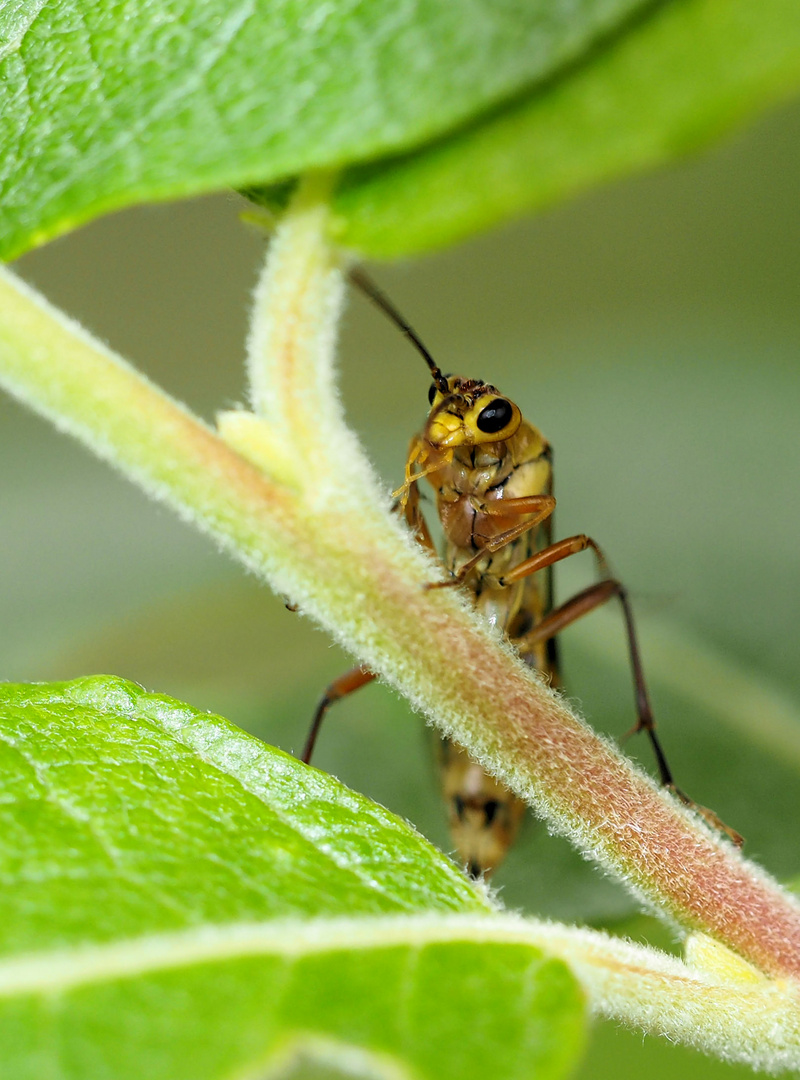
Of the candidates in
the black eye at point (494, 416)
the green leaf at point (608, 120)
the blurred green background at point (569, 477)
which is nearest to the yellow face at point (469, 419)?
the black eye at point (494, 416)

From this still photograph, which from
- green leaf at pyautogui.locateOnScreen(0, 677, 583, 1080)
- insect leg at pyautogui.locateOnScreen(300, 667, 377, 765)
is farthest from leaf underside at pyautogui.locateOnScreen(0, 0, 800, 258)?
insect leg at pyautogui.locateOnScreen(300, 667, 377, 765)

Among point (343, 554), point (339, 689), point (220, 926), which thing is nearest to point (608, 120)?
point (343, 554)

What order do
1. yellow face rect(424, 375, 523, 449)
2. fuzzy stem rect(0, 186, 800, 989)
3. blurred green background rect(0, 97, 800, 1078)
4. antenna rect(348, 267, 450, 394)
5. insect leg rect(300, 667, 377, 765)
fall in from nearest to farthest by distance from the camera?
fuzzy stem rect(0, 186, 800, 989) < antenna rect(348, 267, 450, 394) < yellow face rect(424, 375, 523, 449) < insect leg rect(300, 667, 377, 765) < blurred green background rect(0, 97, 800, 1078)

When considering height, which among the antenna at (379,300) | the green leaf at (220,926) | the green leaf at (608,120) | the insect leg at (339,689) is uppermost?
the antenna at (379,300)

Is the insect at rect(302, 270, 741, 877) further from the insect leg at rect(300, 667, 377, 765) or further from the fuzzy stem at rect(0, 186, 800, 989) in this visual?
the fuzzy stem at rect(0, 186, 800, 989)

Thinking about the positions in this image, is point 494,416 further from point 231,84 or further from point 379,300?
point 231,84

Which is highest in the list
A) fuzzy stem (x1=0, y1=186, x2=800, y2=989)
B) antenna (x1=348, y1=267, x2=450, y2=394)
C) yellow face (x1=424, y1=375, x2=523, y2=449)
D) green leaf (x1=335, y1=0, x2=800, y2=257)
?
antenna (x1=348, y1=267, x2=450, y2=394)

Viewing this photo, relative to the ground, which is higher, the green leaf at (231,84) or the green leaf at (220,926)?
the green leaf at (231,84)

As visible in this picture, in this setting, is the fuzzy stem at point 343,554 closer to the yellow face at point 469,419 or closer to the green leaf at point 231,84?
the green leaf at point 231,84
